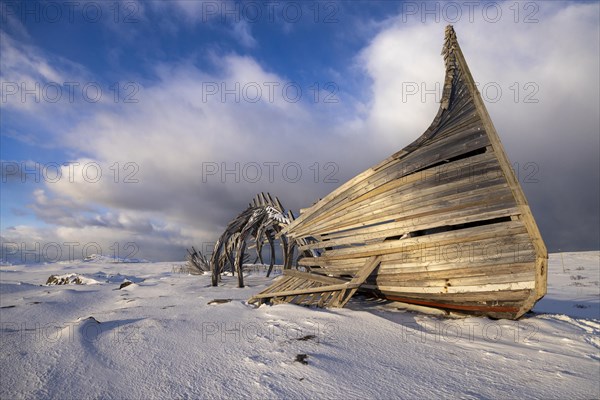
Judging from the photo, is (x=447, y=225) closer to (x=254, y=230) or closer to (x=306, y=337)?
(x=306, y=337)

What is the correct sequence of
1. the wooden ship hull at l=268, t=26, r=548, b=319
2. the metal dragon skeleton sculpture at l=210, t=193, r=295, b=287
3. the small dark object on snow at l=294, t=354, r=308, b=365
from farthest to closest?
the metal dragon skeleton sculpture at l=210, t=193, r=295, b=287
the wooden ship hull at l=268, t=26, r=548, b=319
the small dark object on snow at l=294, t=354, r=308, b=365

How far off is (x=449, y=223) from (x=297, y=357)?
3860 millimetres

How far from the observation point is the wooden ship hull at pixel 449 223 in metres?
5.20

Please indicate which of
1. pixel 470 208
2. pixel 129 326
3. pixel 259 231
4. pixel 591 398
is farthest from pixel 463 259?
pixel 259 231

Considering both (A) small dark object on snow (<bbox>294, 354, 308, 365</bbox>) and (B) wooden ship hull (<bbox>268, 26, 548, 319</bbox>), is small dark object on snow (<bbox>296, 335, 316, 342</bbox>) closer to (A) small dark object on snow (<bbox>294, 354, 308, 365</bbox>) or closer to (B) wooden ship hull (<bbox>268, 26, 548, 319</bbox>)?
(A) small dark object on snow (<bbox>294, 354, 308, 365</bbox>)

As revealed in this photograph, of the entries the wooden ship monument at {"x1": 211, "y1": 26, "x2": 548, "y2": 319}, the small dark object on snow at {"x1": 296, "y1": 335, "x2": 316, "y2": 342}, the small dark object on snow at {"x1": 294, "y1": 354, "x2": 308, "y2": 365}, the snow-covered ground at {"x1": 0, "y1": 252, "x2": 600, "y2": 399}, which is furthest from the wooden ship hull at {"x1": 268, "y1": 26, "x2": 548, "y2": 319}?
the small dark object on snow at {"x1": 294, "y1": 354, "x2": 308, "y2": 365}

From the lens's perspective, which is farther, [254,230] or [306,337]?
[254,230]

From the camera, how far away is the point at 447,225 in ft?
18.9

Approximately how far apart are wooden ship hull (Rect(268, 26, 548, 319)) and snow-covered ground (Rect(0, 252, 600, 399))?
27.9 inches

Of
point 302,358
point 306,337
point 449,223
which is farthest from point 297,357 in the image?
point 449,223

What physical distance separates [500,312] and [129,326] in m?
6.40

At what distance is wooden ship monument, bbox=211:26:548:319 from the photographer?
5199mm

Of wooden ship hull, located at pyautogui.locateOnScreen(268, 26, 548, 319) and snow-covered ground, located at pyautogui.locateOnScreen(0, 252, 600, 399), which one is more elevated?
wooden ship hull, located at pyautogui.locateOnScreen(268, 26, 548, 319)

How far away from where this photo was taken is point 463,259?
558 cm
